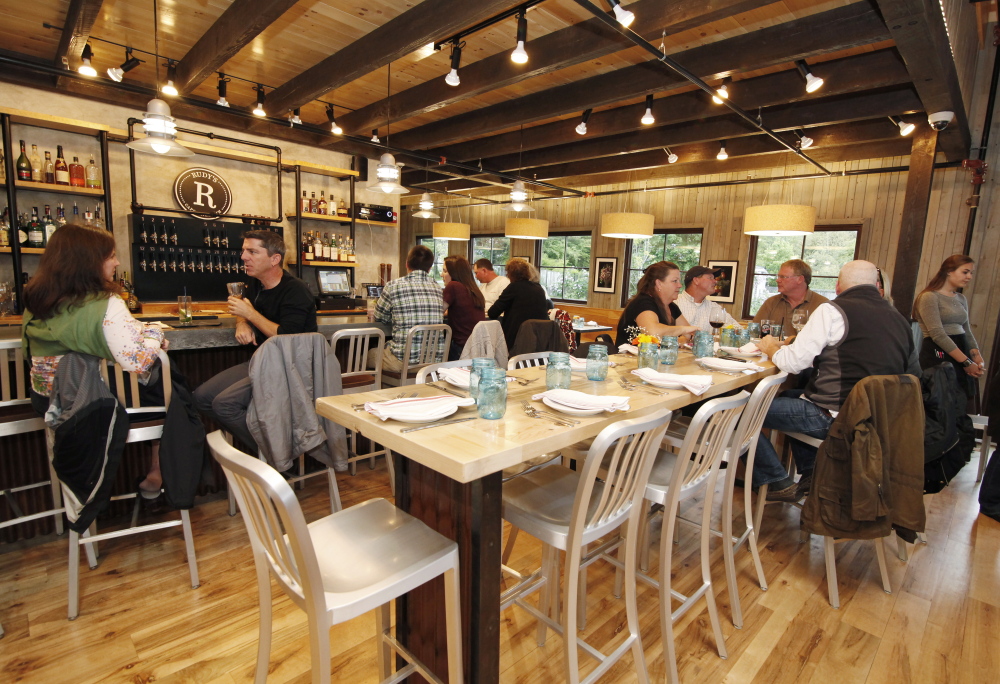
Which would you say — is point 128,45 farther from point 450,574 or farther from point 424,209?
point 450,574

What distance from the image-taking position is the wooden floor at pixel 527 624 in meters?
1.88

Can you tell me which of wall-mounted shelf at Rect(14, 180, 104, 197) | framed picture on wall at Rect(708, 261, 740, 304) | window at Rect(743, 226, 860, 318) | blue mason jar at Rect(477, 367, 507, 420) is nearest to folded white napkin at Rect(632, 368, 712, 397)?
blue mason jar at Rect(477, 367, 507, 420)

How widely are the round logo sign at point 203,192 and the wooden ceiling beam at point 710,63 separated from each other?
2760 mm

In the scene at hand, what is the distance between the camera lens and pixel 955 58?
3502 mm

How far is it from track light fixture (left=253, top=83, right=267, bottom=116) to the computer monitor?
71.0 inches

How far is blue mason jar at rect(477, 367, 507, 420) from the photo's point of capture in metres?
1.59

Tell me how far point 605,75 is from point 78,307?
4212 mm

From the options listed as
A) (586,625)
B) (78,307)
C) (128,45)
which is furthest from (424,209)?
(586,625)

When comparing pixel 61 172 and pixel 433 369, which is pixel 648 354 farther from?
Answer: pixel 61 172

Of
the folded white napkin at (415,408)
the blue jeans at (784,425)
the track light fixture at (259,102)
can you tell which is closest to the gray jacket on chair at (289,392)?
the folded white napkin at (415,408)

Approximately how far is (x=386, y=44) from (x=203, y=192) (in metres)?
3.04

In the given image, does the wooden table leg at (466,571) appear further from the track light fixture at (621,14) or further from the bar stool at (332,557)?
the track light fixture at (621,14)

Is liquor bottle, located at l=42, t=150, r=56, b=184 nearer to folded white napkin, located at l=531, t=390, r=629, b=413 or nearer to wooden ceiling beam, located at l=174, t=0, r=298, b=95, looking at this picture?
wooden ceiling beam, located at l=174, t=0, r=298, b=95

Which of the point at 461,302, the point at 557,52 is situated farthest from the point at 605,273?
the point at 557,52
